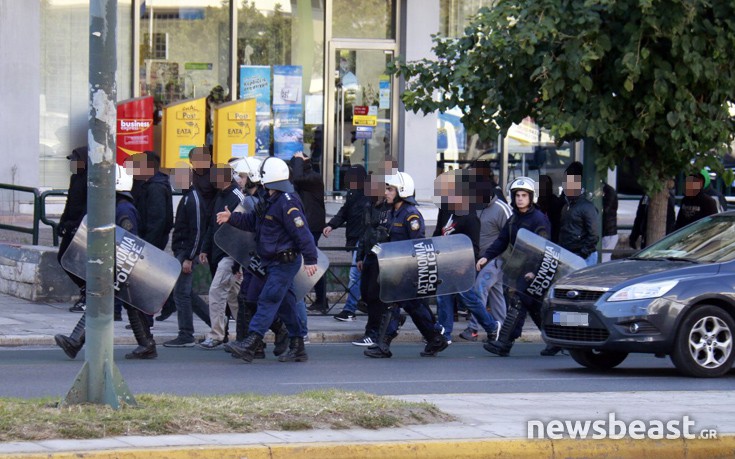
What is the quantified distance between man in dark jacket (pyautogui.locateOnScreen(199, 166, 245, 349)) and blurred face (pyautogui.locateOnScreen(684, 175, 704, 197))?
632cm

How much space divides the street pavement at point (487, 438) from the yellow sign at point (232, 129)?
1165cm

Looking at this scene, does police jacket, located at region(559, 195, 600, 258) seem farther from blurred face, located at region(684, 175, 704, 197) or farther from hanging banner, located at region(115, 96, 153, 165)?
hanging banner, located at region(115, 96, 153, 165)

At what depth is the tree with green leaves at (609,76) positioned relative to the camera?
14.5m

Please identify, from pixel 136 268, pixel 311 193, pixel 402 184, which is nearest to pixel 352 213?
pixel 311 193

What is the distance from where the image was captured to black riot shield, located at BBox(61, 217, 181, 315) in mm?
11406

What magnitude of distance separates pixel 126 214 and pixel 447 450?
5.47m

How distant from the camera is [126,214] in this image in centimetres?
1201

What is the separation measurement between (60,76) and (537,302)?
1094 centimetres

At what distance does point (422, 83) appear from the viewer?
16.2 meters

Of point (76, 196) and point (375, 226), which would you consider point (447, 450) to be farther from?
point (76, 196)

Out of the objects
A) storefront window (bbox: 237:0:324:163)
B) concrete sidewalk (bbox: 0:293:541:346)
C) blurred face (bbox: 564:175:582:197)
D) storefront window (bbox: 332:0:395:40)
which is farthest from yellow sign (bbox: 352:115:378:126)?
blurred face (bbox: 564:175:582:197)

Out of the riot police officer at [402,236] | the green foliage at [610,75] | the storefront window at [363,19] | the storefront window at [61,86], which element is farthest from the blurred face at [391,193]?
the storefront window at [363,19]

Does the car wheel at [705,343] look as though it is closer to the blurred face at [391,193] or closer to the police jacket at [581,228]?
the police jacket at [581,228]

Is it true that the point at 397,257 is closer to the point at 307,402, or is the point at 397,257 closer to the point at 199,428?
the point at 307,402
